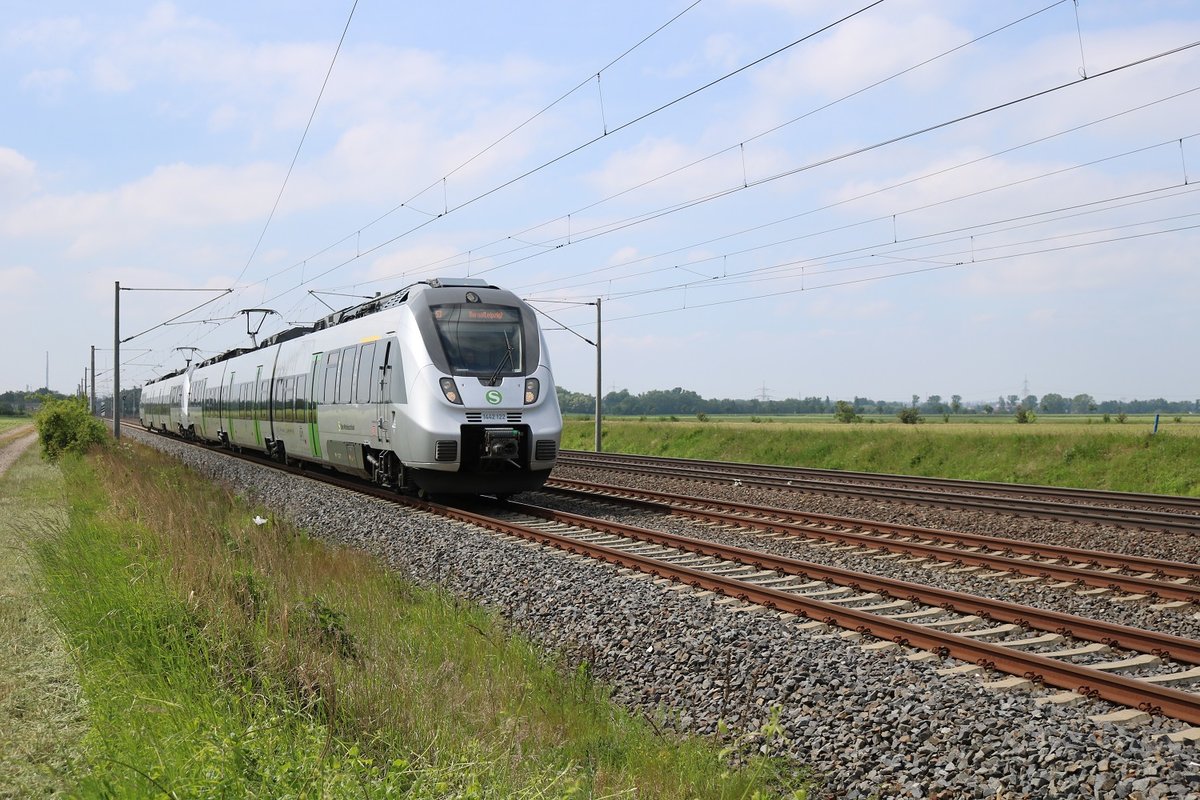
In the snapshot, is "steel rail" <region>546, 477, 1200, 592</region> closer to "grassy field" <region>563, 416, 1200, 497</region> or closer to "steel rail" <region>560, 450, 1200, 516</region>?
"steel rail" <region>560, 450, 1200, 516</region>

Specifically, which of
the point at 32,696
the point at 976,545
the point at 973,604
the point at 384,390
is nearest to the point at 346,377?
the point at 384,390

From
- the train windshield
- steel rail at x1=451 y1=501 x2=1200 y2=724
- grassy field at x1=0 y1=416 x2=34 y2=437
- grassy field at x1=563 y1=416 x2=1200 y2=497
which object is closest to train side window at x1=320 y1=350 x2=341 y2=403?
the train windshield

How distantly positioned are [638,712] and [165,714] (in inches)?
125

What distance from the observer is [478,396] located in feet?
49.1

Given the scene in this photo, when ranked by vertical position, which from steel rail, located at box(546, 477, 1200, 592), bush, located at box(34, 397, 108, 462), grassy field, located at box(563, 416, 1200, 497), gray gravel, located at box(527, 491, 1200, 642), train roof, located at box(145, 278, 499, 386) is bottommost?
gray gravel, located at box(527, 491, 1200, 642)

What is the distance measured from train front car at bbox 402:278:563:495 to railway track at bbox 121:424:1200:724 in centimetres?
296

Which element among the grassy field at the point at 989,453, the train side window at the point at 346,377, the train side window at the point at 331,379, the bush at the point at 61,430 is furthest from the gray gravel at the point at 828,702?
the bush at the point at 61,430

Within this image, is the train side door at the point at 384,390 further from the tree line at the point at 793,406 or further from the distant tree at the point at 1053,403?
the distant tree at the point at 1053,403

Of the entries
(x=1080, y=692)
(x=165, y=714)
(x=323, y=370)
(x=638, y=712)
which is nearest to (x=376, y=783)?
(x=165, y=714)

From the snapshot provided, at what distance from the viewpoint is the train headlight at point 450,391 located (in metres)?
14.7

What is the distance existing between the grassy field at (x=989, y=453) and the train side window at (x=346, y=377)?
17.2 metres

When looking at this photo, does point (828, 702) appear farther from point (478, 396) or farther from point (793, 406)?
point (793, 406)

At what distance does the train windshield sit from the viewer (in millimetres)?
15180

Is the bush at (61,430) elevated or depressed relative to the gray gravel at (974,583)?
elevated
